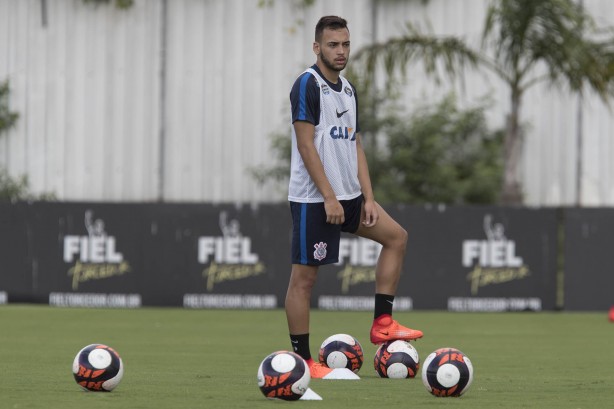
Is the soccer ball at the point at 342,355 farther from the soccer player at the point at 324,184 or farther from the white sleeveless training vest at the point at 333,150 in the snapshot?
the white sleeveless training vest at the point at 333,150

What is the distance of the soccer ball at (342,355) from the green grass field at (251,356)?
0.32 ft

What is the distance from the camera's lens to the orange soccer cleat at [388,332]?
301 inches

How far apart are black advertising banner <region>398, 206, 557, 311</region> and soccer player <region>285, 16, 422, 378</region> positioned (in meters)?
9.01

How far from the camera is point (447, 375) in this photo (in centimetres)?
637

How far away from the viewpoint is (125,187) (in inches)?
920

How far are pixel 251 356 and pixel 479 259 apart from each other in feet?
25.1

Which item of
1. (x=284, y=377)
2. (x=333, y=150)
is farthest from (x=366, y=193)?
→ (x=284, y=377)

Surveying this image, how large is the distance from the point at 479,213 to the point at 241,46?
25.7 ft

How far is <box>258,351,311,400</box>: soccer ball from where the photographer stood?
19.7 ft

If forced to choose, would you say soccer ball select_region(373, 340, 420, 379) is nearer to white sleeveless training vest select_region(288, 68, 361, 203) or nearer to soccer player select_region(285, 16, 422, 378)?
soccer player select_region(285, 16, 422, 378)

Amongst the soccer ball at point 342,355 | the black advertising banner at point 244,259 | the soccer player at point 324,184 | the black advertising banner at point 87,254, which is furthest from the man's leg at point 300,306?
the black advertising banner at point 87,254

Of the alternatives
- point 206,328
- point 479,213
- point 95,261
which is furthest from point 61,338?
point 479,213

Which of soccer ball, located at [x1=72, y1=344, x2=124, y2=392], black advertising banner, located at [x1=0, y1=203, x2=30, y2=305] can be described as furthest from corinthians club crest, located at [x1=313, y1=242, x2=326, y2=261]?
black advertising banner, located at [x1=0, y1=203, x2=30, y2=305]

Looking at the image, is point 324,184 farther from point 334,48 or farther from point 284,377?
point 284,377
